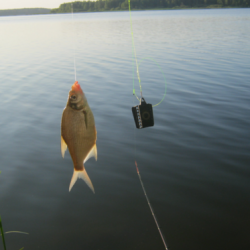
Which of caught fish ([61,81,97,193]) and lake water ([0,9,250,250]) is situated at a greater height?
caught fish ([61,81,97,193])

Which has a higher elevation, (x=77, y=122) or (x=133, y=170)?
(x=77, y=122)

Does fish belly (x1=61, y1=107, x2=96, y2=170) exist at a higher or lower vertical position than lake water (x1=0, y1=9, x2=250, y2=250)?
higher

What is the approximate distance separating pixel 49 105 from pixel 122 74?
628 centimetres

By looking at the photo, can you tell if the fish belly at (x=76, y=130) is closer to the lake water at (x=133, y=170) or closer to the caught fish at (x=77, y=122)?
the caught fish at (x=77, y=122)

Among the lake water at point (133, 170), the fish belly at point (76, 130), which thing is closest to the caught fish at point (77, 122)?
the fish belly at point (76, 130)

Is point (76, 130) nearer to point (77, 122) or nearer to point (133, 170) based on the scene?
point (77, 122)

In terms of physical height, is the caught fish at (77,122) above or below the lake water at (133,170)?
above

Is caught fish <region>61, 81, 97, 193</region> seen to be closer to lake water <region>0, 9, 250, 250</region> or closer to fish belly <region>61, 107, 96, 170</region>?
fish belly <region>61, 107, 96, 170</region>

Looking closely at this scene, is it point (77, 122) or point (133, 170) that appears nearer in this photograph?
point (77, 122)

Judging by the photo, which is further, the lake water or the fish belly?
the lake water

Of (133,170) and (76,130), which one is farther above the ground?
(76,130)

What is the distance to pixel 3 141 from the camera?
9125 mm

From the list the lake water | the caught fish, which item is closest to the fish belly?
the caught fish

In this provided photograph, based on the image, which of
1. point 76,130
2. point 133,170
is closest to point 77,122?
point 76,130
